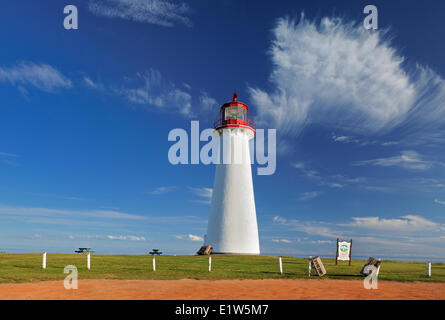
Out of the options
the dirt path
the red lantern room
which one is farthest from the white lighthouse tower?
the dirt path

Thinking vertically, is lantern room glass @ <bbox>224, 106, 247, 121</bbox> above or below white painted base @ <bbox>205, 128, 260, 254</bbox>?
above

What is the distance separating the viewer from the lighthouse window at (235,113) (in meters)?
41.4

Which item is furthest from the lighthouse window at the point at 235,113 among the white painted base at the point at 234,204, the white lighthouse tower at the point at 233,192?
the white painted base at the point at 234,204

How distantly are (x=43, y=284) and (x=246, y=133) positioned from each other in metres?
30.1

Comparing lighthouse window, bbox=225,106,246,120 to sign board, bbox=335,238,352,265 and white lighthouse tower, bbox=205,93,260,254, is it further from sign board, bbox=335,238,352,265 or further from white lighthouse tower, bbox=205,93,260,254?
sign board, bbox=335,238,352,265

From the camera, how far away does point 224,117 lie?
41.7 metres

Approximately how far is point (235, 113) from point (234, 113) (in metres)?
0.13

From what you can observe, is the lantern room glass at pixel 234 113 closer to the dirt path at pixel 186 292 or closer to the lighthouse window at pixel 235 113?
the lighthouse window at pixel 235 113

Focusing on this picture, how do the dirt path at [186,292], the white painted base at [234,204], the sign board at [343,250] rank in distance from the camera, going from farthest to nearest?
the white painted base at [234,204], the sign board at [343,250], the dirt path at [186,292]

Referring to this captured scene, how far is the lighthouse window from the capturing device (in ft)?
136
